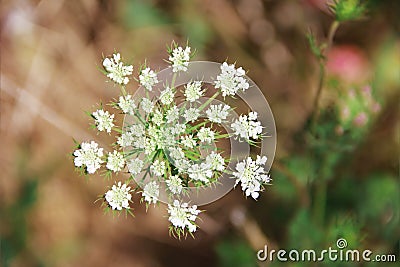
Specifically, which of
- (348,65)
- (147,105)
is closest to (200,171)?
(147,105)

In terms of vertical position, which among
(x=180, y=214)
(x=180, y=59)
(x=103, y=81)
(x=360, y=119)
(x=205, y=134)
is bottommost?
(x=180, y=214)

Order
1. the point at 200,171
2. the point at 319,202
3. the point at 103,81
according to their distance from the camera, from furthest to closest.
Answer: the point at 103,81
the point at 319,202
the point at 200,171

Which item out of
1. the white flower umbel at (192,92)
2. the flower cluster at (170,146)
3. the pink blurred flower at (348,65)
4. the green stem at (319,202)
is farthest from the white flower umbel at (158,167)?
the pink blurred flower at (348,65)

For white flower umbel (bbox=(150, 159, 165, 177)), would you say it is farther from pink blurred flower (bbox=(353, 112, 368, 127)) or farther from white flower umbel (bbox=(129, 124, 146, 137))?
pink blurred flower (bbox=(353, 112, 368, 127))

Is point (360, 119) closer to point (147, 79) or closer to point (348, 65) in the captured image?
point (348, 65)

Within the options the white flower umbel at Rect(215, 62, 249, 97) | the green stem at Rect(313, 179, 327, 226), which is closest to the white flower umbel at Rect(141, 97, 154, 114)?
the white flower umbel at Rect(215, 62, 249, 97)

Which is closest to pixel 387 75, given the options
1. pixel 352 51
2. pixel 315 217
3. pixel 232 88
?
pixel 352 51

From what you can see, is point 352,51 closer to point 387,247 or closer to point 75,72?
point 387,247

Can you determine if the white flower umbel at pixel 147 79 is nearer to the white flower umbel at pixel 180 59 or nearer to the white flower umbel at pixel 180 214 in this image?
the white flower umbel at pixel 180 59
